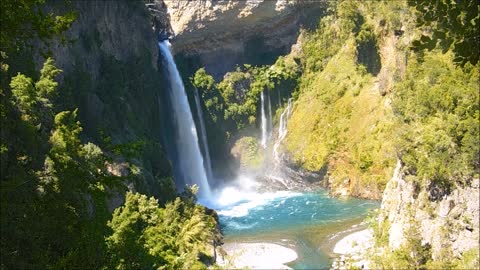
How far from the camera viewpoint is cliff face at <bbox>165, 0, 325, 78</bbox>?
39469 millimetres

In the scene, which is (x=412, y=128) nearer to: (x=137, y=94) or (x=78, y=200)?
(x=78, y=200)

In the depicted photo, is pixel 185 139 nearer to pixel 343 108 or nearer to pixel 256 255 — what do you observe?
pixel 343 108

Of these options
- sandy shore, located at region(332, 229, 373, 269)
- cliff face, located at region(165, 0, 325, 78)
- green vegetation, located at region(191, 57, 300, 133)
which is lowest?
sandy shore, located at region(332, 229, 373, 269)

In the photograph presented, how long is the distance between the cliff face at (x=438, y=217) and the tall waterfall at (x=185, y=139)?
19660 mm

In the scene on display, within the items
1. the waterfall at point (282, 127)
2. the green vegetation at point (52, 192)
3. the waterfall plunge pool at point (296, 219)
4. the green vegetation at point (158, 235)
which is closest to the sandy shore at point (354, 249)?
the waterfall plunge pool at point (296, 219)

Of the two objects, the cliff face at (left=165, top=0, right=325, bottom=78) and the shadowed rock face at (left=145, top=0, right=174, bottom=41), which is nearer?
the cliff face at (left=165, top=0, right=325, bottom=78)

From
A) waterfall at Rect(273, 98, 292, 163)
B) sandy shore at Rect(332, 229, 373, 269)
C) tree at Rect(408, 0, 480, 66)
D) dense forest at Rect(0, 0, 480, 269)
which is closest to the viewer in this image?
tree at Rect(408, 0, 480, 66)

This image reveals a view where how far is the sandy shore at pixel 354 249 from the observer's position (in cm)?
2017

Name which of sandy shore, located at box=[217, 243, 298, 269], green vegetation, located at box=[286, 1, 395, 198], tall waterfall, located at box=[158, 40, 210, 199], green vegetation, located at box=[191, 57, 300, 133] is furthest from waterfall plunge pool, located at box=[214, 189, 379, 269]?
green vegetation, located at box=[191, 57, 300, 133]

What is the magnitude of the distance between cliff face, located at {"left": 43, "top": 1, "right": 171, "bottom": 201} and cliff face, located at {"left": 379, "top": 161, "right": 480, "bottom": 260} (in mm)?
11916

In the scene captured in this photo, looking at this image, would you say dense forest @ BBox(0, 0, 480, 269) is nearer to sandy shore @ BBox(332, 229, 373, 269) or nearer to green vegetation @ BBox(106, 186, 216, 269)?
green vegetation @ BBox(106, 186, 216, 269)

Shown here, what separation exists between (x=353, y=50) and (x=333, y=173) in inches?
403

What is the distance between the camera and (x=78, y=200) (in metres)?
9.88

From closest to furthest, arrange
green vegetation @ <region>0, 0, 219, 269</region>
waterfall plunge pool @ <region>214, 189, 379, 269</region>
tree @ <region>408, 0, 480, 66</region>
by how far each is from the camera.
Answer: tree @ <region>408, 0, 480, 66</region> → green vegetation @ <region>0, 0, 219, 269</region> → waterfall plunge pool @ <region>214, 189, 379, 269</region>
